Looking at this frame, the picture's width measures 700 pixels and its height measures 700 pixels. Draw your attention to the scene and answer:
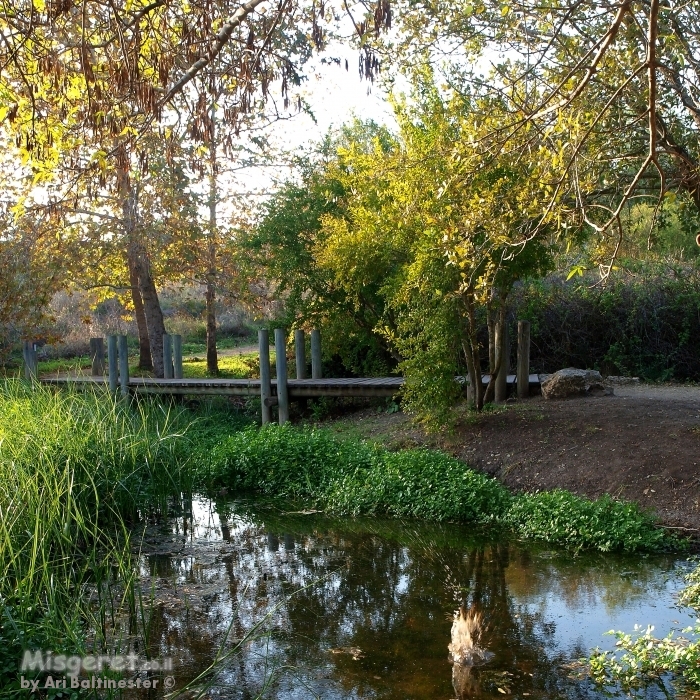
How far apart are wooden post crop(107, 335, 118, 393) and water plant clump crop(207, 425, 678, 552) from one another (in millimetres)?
4540

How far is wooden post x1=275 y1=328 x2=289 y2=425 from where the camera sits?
12914 mm

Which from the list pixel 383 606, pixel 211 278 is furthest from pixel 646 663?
pixel 211 278

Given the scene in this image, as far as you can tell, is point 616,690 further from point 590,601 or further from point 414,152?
point 414,152

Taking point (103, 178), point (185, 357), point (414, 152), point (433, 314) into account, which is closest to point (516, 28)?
point (414, 152)

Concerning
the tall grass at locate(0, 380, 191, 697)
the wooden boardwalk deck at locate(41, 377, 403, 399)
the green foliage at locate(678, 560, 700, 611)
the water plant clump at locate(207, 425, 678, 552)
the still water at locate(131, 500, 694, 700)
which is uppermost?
the wooden boardwalk deck at locate(41, 377, 403, 399)

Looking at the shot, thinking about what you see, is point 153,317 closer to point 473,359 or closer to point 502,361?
point 473,359

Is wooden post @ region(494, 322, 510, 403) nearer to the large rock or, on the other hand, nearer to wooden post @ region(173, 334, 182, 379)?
the large rock

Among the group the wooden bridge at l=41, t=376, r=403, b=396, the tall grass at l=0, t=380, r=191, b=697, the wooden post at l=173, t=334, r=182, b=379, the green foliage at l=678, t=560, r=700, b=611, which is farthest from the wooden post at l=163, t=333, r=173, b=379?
the green foliage at l=678, t=560, r=700, b=611

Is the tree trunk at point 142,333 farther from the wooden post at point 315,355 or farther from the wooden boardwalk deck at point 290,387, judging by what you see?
the wooden post at point 315,355

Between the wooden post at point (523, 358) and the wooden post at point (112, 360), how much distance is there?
7.81 metres

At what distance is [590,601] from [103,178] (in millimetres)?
4717

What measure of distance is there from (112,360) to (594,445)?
9.73 meters

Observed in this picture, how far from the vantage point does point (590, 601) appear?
6.25 m

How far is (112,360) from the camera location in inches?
610
